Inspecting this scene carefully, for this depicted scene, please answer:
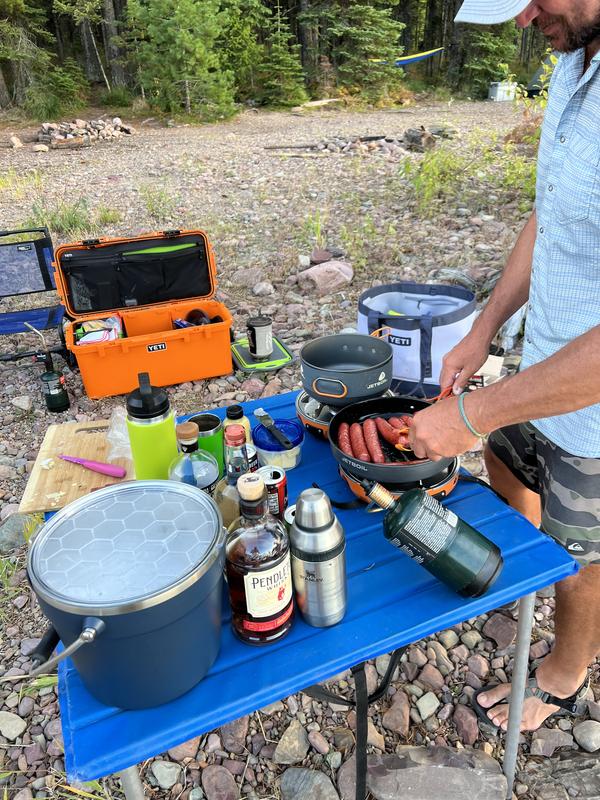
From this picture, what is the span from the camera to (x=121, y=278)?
164 inches

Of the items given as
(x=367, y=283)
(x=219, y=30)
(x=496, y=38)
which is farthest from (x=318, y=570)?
(x=496, y=38)

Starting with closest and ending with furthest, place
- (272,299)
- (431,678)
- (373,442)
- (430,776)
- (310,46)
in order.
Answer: (373,442)
(430,776)
(431,678)
(272,299)
(310,46)

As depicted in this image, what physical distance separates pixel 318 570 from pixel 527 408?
0.64 metres

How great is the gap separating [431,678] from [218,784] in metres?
0.85

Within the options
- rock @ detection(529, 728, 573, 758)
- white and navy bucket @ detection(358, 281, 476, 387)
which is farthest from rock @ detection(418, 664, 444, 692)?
white and navy bucket @ detection(358, 281, 476, 387)

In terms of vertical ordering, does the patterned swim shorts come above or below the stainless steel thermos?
below

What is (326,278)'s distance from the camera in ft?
17.7

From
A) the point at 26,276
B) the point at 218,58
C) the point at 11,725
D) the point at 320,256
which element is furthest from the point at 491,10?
the point at 218,58

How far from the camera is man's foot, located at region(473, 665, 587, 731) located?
6.62 ft

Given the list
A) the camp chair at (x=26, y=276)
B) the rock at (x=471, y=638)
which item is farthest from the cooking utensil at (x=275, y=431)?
the camp chair at (x=26, y=276)

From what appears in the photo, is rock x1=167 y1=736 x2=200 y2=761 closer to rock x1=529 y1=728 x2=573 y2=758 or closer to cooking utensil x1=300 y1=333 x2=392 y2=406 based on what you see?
rock x1=529 y1=728 x2=573 y2=758

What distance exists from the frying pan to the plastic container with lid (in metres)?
0.13

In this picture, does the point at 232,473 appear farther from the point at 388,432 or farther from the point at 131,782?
the point at 131,782

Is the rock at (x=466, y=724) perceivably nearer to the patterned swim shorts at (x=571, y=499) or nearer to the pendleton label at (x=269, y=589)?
the patterned swim shorts at (x=571, y=499)
